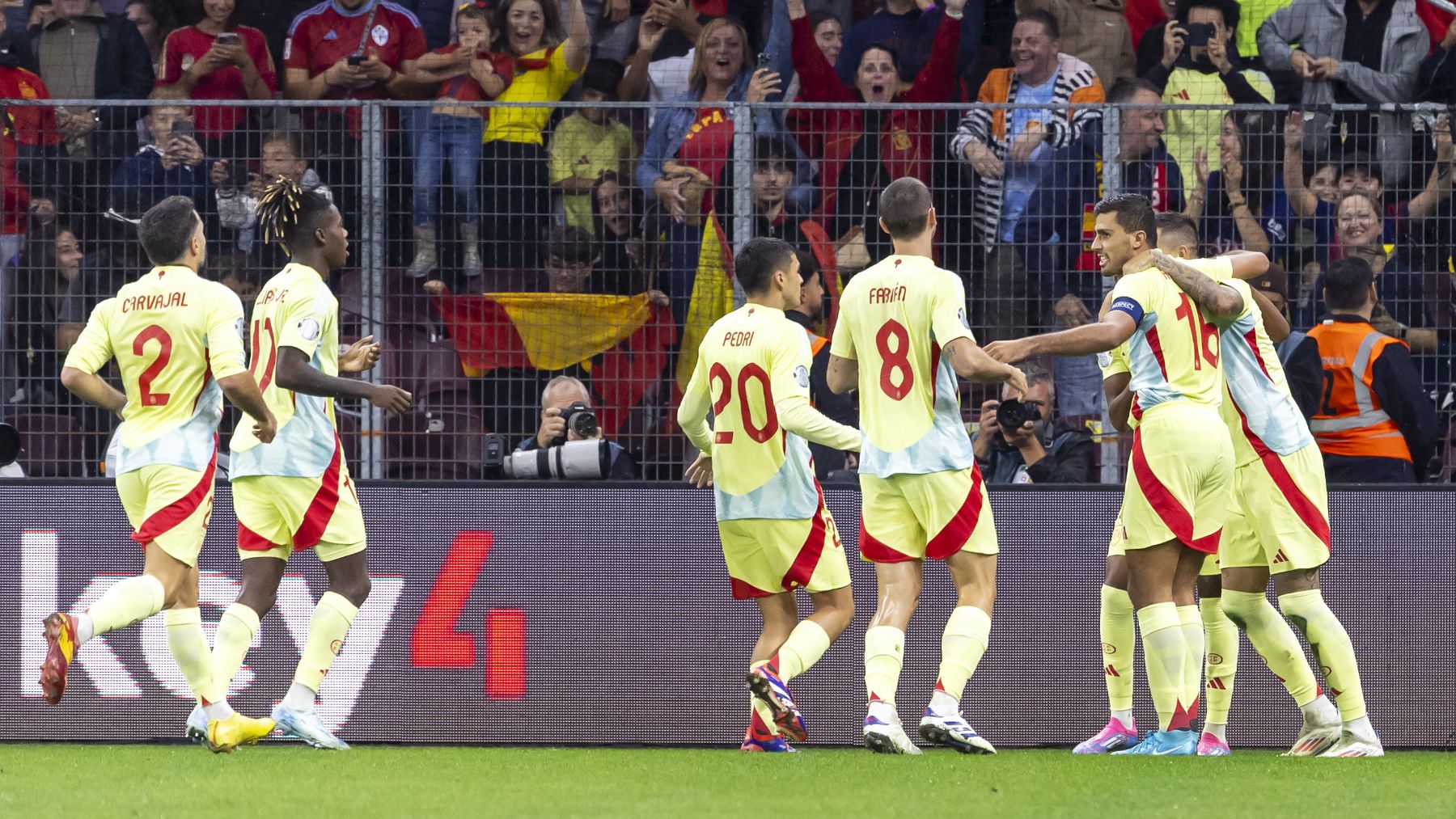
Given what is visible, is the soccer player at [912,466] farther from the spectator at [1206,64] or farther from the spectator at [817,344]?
the spectator at [1206,64]

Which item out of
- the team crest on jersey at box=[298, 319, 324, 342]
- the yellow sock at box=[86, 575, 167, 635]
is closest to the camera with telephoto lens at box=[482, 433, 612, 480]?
the team crest on jersey at box=[298, 319, 324, 342]

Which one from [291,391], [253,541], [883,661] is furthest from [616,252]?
[883,661]

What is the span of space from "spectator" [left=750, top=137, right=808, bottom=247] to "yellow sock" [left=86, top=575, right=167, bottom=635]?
3158 mm

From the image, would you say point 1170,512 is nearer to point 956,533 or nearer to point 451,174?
point 956,533

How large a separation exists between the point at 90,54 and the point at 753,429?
17.6 ft

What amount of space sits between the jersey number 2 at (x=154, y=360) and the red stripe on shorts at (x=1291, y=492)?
14.0 feet

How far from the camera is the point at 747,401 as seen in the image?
24.6 feet

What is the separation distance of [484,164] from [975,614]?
331 cm

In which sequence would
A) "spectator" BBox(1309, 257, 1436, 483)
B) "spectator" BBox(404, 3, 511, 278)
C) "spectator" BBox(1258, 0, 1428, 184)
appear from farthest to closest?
"spectator" BBox(1258, 0, 1428, 184), "spectator" BBox(404, 3, 511, 278), "spectator" BBox(1309, 257, 1436, 483)

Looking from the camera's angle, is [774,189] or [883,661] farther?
[774,189]

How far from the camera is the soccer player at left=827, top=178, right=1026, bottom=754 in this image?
22.5 feet

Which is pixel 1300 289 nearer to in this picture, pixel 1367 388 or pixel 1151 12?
pixel 1367 388

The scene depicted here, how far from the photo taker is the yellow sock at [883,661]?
6801 millimetres

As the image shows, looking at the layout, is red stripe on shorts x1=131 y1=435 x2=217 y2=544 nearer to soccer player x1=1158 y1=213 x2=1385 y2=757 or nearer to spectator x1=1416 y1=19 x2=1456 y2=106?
soccer player x1=1158 y1=213 x2=1385 y2=757
